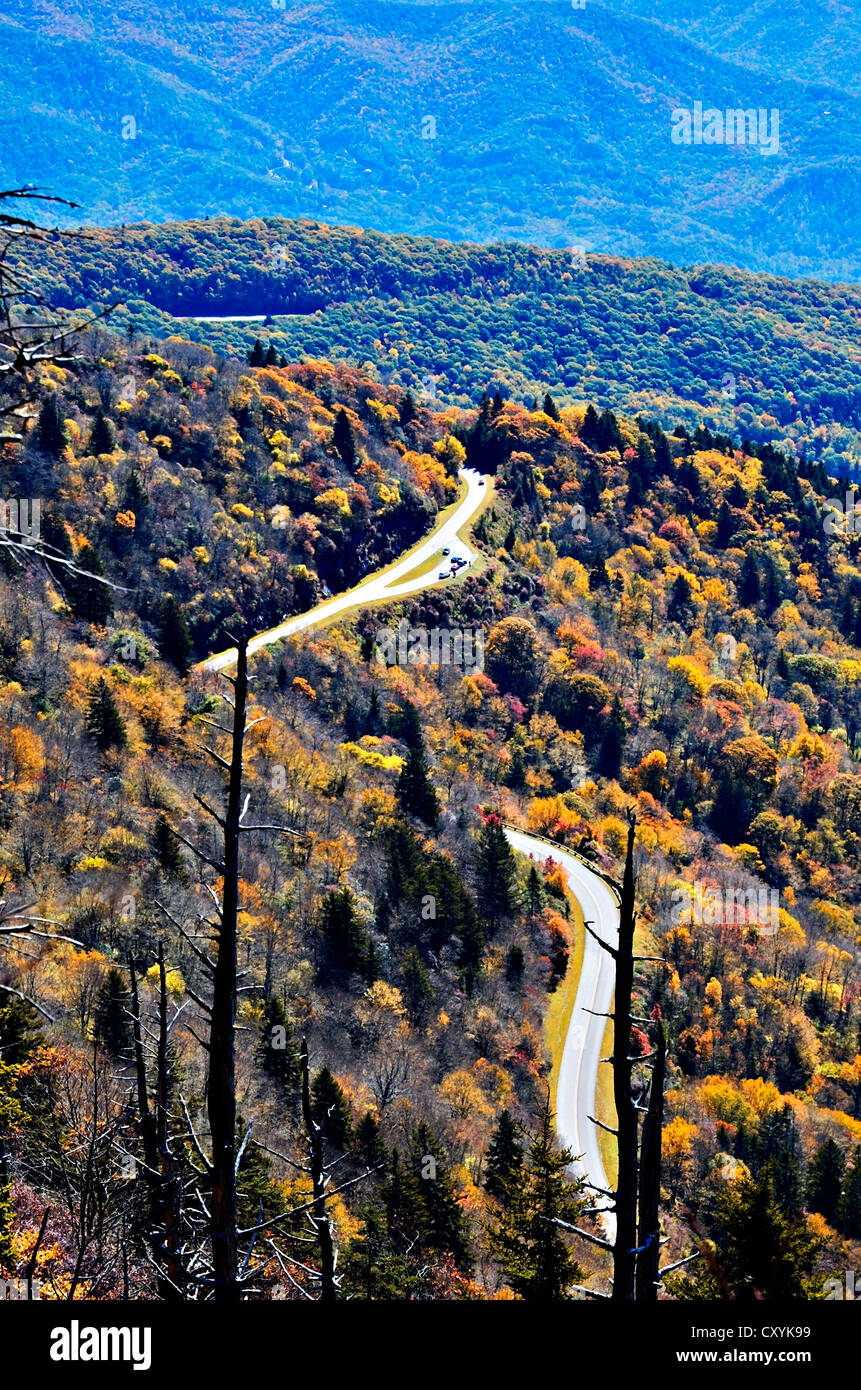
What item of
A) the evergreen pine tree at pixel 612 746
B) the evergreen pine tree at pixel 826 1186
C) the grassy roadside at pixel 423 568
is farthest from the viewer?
the grassy roadside at pixel 423 568

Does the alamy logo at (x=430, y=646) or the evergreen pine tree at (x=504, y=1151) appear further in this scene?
the alamy logo at (x=430, y=646)

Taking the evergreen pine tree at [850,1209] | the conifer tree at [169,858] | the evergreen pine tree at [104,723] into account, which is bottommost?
the evergreen pine tree at [850,1209]

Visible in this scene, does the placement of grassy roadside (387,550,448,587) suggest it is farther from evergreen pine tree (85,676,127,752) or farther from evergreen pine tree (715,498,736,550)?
evergreen pine tree (85,676,127,752)

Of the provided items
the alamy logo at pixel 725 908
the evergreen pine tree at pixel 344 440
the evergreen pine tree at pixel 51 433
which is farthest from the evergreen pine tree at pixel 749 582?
the evergreen pine tree at pixel 51 433

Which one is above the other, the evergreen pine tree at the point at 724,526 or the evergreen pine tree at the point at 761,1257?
the evergreen pine tree at the point at 724,526

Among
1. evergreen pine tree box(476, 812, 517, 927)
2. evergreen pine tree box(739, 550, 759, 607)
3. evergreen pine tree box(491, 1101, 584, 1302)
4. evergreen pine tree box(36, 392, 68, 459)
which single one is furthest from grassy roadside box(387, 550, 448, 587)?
evergreen pine tree box(491, 1101, 584, 1302)

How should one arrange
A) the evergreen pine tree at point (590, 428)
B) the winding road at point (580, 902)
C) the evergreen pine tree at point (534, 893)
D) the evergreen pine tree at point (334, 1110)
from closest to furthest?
the evergreen pine tree at point (334, 1110) < the winding road at point (580, 902) < the evergreen pine tree at point (534, 893) < the evergreen pine tree at point (590, 428)
